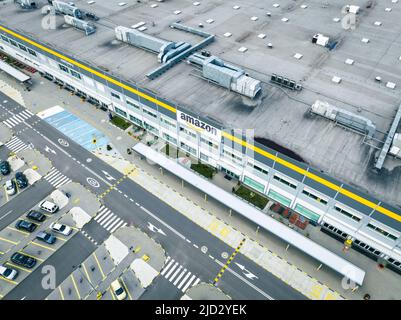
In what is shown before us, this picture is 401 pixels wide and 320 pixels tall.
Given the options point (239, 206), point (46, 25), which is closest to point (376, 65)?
point (239, 206)

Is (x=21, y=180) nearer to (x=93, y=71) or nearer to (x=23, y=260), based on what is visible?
(x=23, y=260)

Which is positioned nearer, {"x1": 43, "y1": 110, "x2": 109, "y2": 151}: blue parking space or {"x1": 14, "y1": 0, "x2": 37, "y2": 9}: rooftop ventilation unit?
{"x1": 43, "y1": 110, "x2": 109, "y2": 151}: blue parking space

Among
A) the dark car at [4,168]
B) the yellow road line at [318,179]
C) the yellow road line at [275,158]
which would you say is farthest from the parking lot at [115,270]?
the dark car at [4,168]

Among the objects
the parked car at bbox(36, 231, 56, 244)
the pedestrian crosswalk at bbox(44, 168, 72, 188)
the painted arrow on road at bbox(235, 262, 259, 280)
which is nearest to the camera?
the painted arrow on road at bbox(235, 262, 259, 280)

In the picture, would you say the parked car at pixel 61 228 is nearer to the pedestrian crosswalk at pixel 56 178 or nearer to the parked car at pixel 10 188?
the pedestrian crosswalk at pixel 56 178

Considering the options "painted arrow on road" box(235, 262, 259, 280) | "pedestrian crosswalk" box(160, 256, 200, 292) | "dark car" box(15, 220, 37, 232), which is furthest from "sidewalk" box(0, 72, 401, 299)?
"dark car" box(15, 220, 37, 232)

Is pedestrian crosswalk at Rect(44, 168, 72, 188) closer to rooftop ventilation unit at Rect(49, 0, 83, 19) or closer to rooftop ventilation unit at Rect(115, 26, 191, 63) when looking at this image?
rooftop ventilation unit at Rect(115, 26, 191, 63)
